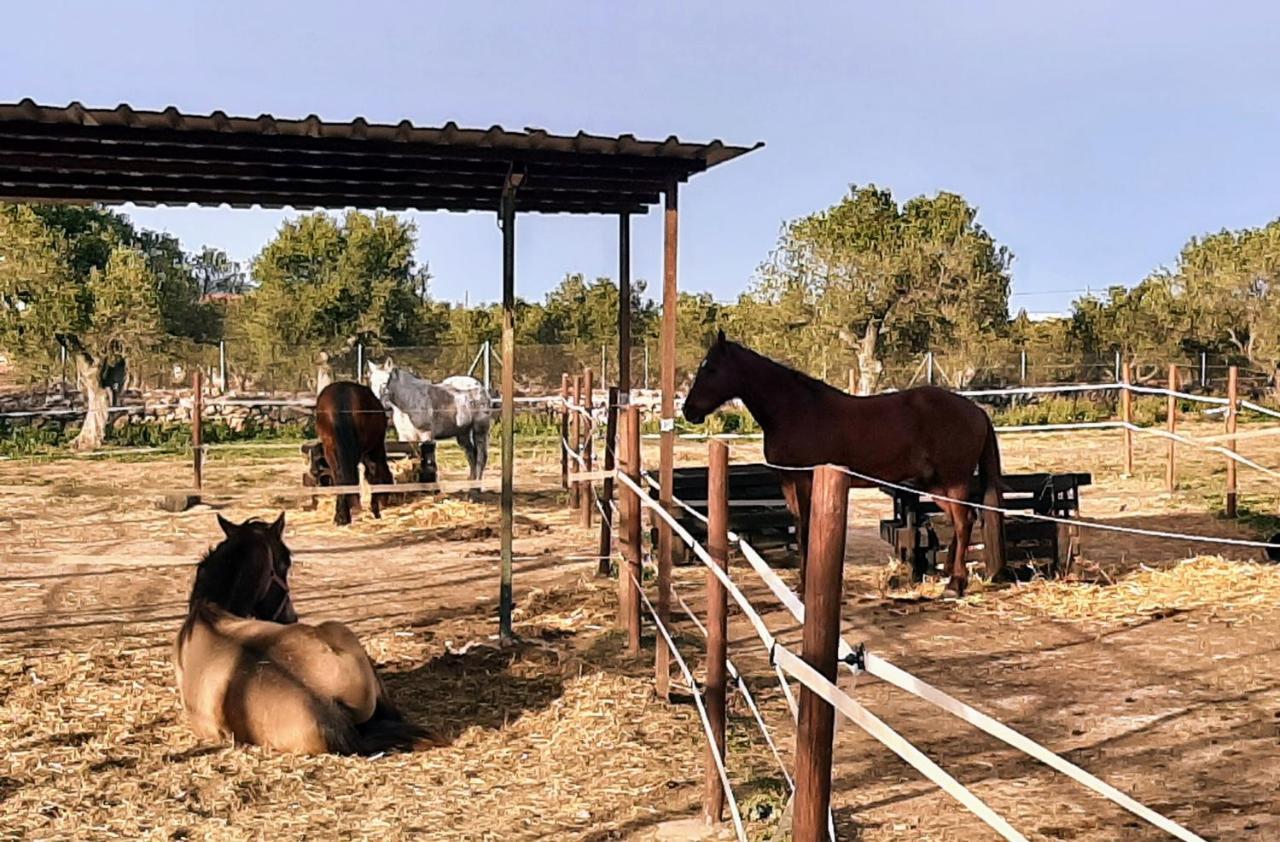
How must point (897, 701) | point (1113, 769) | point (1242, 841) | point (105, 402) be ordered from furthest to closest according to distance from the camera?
point (105, 402) < point (897, 701) < point (1113, 769) < point (1242, 841)

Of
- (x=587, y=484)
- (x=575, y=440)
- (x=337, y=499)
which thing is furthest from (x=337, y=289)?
(x=587, y=484)

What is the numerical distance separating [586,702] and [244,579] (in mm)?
1698

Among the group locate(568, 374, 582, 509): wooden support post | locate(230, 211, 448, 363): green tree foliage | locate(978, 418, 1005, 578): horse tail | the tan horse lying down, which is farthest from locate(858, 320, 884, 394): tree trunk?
the tan horse lying down

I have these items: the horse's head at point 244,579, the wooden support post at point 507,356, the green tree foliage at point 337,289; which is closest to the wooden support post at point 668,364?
the wooden support post at point 507,356

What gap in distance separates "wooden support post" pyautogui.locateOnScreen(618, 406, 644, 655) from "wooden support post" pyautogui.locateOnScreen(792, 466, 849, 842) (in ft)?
10.8

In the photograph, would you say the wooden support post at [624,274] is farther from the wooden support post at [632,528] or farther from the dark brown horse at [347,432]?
the dark brown horse at [347,432]

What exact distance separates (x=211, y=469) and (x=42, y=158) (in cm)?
1175

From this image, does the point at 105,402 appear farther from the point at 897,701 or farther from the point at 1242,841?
the point at 1242,841

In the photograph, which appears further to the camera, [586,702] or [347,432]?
[347,432]

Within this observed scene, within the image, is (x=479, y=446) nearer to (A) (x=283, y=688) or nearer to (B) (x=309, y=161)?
(B) (x=309, y=161)

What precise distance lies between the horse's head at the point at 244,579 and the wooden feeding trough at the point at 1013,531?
438 cm

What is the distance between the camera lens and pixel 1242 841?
3684 millimetres

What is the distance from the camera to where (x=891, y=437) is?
8172 mm

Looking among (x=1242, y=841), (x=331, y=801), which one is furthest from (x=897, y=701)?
(x=331, y=801)
